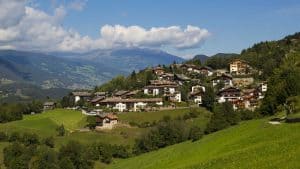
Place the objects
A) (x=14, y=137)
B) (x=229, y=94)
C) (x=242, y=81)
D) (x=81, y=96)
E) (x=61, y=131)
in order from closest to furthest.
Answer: (x=14, y=137), (x=61, y=131), (x=229, y=94), (x=242, y=81), (x=81, y=96)

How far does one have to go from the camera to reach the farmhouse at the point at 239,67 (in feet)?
582

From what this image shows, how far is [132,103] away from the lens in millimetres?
150375

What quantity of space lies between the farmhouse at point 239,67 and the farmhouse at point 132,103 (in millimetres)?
40298

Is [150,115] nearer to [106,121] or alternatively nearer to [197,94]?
[106,121]

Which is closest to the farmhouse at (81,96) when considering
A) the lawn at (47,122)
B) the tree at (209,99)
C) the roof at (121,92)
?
the roof at (121,92)

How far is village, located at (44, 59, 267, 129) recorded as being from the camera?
143 metres

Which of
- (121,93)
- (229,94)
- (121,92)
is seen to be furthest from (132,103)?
(229,94)

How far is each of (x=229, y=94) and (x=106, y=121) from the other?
3942 cm

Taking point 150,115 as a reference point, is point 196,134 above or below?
above

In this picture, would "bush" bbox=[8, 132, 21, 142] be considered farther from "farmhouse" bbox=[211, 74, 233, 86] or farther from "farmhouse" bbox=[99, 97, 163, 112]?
"farmhouse" bbox=[211, 74, 233, 86]

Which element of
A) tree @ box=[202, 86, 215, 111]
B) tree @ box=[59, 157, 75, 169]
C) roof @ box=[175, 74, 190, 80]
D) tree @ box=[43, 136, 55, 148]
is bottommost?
tree @ box=[59, 157, 75, 169]

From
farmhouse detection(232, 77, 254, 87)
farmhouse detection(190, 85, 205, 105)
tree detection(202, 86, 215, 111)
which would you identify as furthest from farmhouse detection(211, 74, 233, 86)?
tree detection(202, 86, 215, 111)

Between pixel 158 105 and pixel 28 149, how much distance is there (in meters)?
49.6

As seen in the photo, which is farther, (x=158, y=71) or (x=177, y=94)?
(x=158, y=71)
